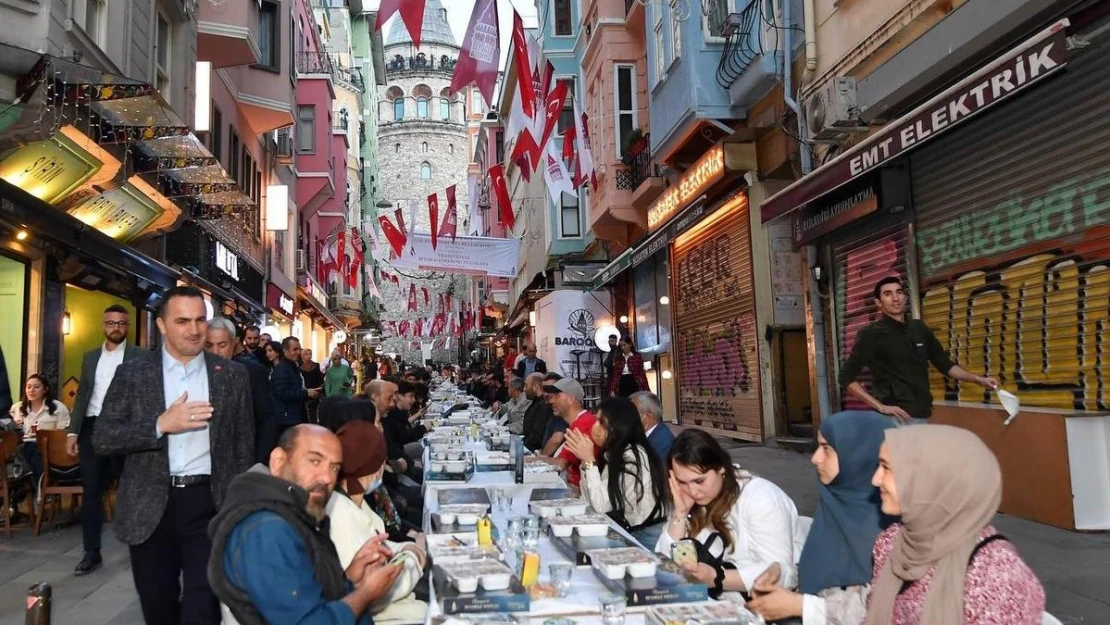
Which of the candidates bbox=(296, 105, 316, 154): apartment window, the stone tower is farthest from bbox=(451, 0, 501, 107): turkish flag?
the stone tower

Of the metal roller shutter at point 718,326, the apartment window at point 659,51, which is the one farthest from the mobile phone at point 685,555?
the apartment window at point 659,51

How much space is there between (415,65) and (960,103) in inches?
3664

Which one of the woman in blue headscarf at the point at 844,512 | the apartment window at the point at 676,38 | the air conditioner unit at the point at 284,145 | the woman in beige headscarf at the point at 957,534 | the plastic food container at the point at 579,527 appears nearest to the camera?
the woman in beige headscarf at the point at 957,534

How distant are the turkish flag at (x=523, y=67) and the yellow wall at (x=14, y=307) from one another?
7043mm

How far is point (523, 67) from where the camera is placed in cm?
1187

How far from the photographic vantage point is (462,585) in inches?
113

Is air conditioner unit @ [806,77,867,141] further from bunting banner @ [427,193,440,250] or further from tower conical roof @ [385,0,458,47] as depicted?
tower conical roof @ [385,0,458,47]

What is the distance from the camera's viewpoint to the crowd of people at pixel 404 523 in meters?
2.39

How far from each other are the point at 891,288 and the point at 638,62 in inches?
584

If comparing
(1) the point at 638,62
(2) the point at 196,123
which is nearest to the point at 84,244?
(2) the point at 196,123

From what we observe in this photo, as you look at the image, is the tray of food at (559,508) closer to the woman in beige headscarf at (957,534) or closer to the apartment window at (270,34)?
the woman in beige headscarf at (957,534)

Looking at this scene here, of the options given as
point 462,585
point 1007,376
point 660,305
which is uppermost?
point 660,305

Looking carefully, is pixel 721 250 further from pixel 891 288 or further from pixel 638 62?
pixel 891 288

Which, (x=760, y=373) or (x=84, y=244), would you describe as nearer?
(x=84, y=244)
